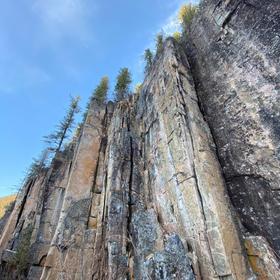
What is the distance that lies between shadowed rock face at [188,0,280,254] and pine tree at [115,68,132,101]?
8.47 meters

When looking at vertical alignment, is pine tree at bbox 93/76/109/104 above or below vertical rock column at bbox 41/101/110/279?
above

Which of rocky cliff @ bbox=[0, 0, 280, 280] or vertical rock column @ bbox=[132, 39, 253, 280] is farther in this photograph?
rocky cliff @ bbox=[0, 0, 280, 280]

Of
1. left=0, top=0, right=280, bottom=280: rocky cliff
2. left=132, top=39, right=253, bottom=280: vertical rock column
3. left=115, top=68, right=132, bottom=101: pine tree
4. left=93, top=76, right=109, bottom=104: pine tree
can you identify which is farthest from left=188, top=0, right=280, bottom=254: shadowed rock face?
left=93, top=76, right=109, bottom=104: pine tree

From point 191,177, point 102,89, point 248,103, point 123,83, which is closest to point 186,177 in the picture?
point 191,177

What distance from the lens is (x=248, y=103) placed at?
18.5 ft

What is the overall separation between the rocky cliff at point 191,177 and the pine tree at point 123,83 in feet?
19.8

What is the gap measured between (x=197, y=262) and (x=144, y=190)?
3223 mm

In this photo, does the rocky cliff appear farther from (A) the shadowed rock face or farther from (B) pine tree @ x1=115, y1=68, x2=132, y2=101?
(B) pine tree @ x1=115, y1=68, x2=132, y2=101

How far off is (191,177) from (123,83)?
42.8 feet

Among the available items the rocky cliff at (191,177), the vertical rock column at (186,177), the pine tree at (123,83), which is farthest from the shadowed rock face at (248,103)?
the pine tree at (123,83)

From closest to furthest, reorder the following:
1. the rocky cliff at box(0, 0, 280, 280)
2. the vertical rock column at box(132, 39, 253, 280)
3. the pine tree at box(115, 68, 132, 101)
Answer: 1. the vertical rock column at box(132, 39, 253, 280)
2. the rocky cliff at box(0, 0, 280, 280)
3. the pine tree at box(115, 68, 132, 101)

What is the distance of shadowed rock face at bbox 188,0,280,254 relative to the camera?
463cm

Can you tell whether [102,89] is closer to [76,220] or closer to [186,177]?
[76,220]

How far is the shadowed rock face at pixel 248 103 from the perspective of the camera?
463cm
